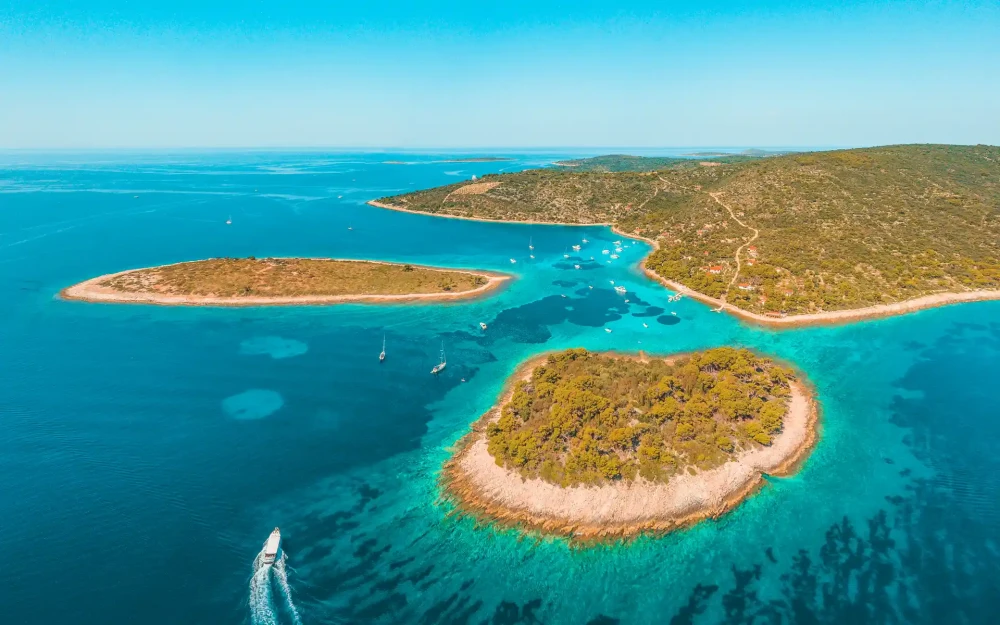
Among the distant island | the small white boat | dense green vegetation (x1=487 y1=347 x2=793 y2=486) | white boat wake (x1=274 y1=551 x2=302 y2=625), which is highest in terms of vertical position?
the distant island

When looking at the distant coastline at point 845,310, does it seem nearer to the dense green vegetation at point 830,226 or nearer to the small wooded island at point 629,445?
the dense green vegetation at point 830,226

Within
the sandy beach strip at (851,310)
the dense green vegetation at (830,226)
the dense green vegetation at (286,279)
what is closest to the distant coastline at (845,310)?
the sandy beach strip at (851,310)

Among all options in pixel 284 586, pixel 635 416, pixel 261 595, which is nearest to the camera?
pixel 261 595

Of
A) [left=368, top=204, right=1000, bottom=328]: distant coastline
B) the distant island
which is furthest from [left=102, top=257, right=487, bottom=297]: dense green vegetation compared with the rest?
[left=368, top=204, right=1000, bottom=328]: distant coastline

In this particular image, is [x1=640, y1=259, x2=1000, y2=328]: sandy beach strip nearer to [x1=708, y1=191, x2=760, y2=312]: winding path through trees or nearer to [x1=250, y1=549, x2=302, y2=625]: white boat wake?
[x1=708, y1=191, x2=760, y2=312]: winding path through trees

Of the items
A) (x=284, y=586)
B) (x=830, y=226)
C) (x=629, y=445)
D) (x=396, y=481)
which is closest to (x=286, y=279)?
(x=396, y=481)

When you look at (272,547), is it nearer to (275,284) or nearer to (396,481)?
(396,481)

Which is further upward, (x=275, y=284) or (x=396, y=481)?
(x=275, y=284)
